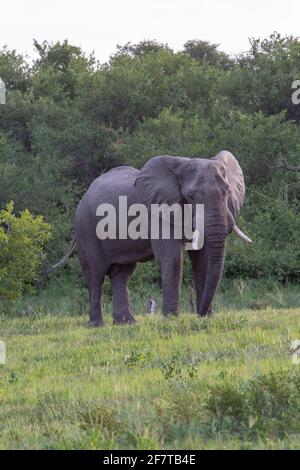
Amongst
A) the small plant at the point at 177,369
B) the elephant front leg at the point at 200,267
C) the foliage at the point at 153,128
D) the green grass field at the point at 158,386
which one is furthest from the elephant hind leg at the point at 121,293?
the foliage at the point at 153,128

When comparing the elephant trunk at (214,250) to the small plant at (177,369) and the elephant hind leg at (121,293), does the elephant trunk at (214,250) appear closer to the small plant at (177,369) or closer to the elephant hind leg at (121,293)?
the elephant hind leg at (121,293)

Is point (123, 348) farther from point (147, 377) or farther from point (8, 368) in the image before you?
point (147, 377)

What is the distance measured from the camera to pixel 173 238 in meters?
13.4

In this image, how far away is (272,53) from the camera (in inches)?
1181

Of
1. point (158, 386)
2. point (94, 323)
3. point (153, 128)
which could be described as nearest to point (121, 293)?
point (94, 323)

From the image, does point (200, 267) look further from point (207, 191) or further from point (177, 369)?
point (177, 369)

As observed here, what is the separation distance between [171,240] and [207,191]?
978 mm

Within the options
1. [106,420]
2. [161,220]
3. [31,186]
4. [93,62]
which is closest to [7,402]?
[106,420]

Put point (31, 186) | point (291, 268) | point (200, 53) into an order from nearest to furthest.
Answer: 1. point (291, 268)
2. point (31, 186)
3. point (200, 53)

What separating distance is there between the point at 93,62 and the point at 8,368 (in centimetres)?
2656

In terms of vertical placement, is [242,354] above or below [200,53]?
below

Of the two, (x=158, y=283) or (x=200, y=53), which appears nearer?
(x=158, y=283)

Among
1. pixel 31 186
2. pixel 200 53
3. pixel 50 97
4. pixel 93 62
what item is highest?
pixel 200 53

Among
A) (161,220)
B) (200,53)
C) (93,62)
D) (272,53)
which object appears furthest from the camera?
(200,53)
